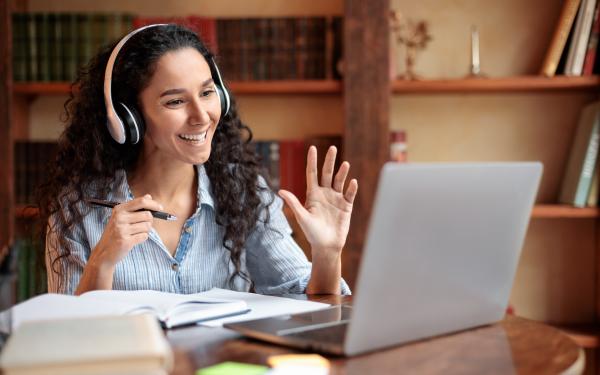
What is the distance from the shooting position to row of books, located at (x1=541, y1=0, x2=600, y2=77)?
8.68 feet

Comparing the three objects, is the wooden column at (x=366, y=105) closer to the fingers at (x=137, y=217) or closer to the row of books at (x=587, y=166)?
the row of books at (x=587, y=166)

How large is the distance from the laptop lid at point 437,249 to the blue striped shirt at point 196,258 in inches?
21.4

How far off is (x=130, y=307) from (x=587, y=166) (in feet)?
6.55

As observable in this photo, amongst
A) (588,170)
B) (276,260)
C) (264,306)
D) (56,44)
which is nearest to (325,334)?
(264,306)

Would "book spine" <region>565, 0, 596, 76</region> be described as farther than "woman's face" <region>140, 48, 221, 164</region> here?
Yes

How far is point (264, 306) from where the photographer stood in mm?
1291

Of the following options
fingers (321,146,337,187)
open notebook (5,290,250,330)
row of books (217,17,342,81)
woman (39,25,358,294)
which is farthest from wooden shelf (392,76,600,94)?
open notebook (5,290,250,330)

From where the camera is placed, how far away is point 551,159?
2914 millimetres

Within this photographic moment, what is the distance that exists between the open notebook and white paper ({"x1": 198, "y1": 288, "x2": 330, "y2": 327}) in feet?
0.06

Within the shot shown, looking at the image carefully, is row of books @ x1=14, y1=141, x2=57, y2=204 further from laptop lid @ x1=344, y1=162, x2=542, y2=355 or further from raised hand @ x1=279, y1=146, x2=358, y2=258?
laptop lid @ x1=344, y1=162, x2=542, y2=355

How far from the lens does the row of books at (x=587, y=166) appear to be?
268cm

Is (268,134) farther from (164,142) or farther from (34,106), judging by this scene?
(164,142)

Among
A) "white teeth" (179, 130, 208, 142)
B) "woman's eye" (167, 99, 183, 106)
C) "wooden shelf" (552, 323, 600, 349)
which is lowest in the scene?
"wooden shelf" (552, 323, 600, 349)

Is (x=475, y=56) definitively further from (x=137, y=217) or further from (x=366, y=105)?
(x=137, y=217)
